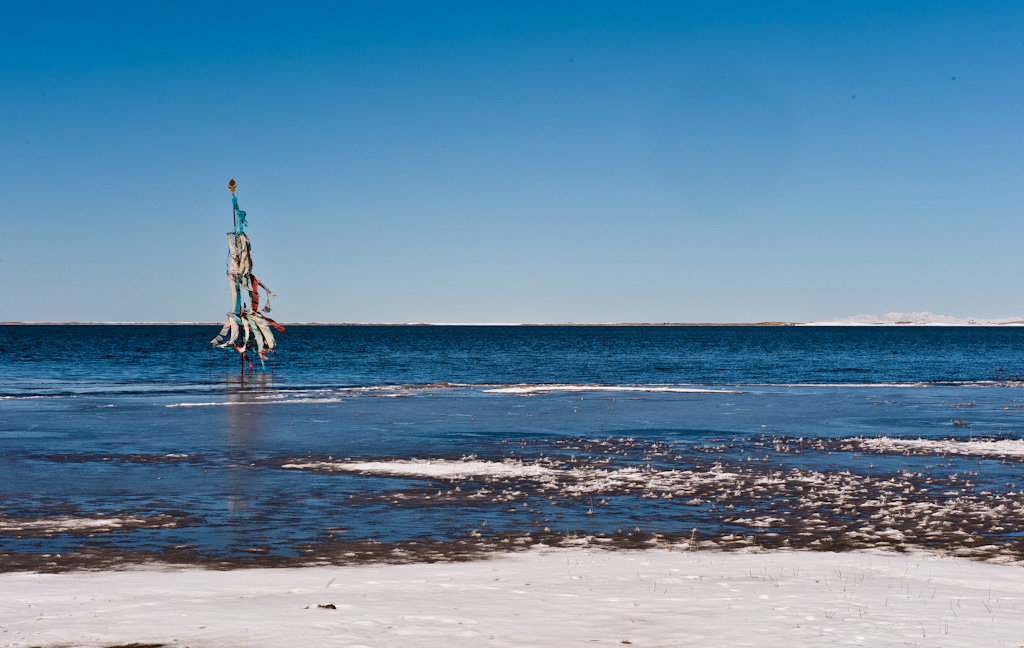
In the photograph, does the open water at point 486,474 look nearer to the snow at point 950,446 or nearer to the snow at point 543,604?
the snow at point 950,446

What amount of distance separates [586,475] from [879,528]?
6262 mm

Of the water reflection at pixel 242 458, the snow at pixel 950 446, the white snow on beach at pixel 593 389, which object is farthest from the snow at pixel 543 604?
the white snow on beach at pixel 593 389

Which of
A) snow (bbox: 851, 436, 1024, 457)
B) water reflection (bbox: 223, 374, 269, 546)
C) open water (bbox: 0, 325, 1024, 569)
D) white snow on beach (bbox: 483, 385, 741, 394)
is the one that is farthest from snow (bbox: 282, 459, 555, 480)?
white snow on beach (bbox: 483, 385, 741, 394)

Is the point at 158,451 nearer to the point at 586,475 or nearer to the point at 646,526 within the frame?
the point at 586,475

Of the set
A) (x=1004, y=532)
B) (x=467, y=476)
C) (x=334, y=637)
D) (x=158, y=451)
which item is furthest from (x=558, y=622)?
(x=158, y=451)

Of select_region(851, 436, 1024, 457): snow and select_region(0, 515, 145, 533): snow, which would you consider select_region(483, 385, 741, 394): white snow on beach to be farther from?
select_region(0, 515, 145, 533): snow

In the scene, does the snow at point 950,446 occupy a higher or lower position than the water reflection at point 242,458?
lower

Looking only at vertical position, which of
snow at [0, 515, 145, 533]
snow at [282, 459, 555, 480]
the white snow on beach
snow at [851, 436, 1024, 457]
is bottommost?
snow at [851, 436, 1024, 457]

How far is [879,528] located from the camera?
14.0m

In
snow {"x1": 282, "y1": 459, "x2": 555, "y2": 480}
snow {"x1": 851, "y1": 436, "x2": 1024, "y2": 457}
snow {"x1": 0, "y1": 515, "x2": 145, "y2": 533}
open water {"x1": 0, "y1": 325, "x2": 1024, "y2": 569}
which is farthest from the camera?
snow {"x1": 851, "y1": 436, "x2": 1024, "y2": 457}

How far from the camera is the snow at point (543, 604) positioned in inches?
338

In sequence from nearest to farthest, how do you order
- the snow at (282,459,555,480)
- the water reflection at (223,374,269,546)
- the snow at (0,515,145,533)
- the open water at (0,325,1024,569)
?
1. the open water at (0,325,1024,569)
2. the snow at (0,515,145,533)
3. the water reflection at (223,374,269,546)
4. the snow at (282,459,555,480)

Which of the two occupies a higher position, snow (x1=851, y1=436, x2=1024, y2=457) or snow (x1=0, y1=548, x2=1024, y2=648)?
snow (x1=0, y1=548, x2=1024, y2=648)

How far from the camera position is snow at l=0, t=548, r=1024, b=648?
8.59 metres
